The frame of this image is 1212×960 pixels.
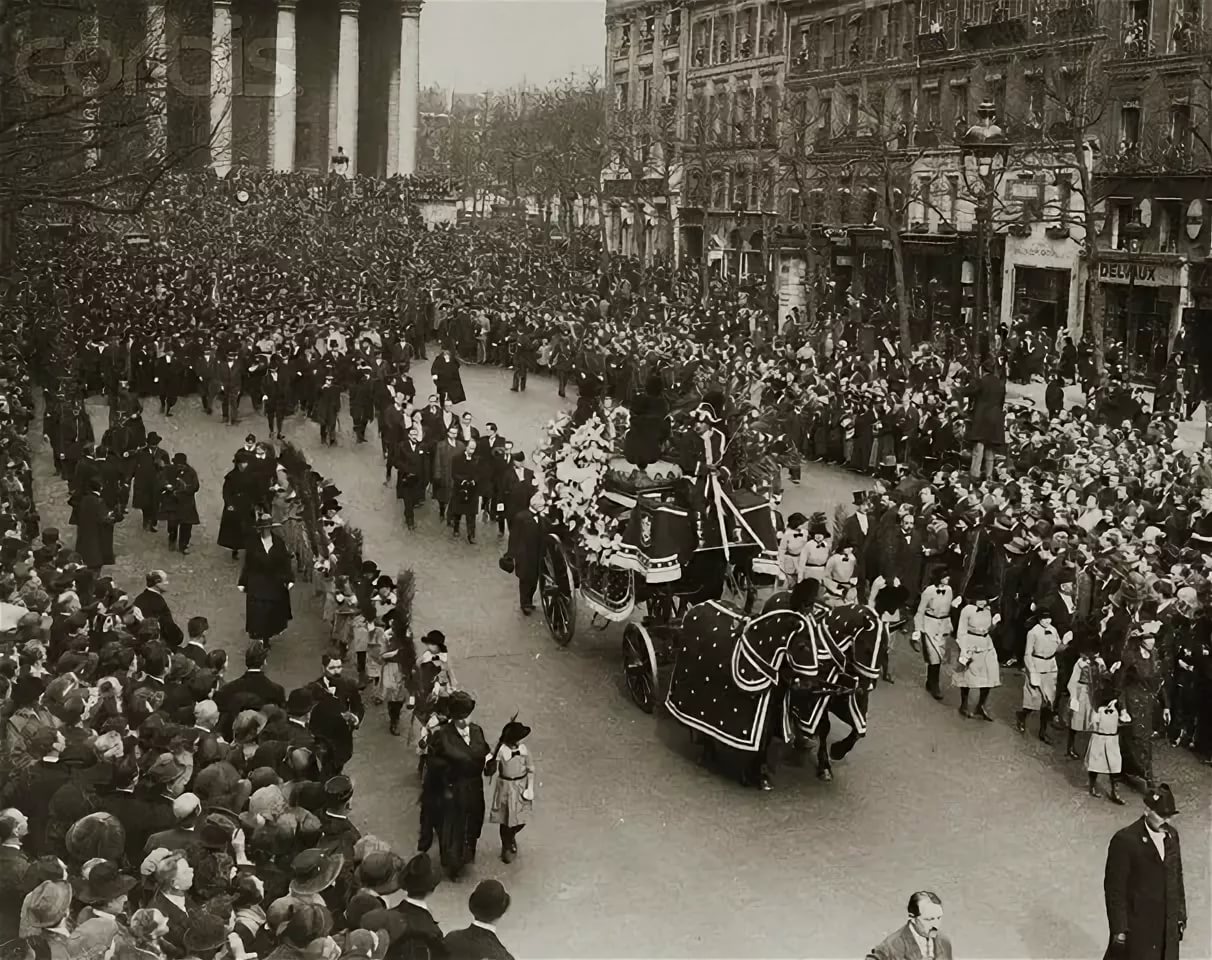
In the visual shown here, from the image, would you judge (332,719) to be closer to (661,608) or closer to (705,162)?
(661,608)

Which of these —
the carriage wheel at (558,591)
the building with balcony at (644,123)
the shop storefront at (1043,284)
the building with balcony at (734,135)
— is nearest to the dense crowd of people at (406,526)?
the carriage wheel at (558,591)

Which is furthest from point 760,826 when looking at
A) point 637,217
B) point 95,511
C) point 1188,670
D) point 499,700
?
point 637,217

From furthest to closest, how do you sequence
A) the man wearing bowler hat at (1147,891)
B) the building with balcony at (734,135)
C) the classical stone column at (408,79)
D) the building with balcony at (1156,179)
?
the classical stone column at (408,79), the building with balcony at (734,135), the building with balcony at (1156,179), the man wearing bowler hat at (1147,891)

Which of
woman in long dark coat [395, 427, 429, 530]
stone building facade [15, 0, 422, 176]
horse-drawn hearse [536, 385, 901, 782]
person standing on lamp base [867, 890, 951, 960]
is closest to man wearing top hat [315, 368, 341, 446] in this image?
woman in long dark coat [395, 427, 429, 530]

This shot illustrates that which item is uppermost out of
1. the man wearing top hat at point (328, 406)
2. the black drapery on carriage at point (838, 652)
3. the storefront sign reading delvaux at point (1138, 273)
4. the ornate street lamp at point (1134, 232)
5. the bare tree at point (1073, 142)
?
the bare tree at point (1073, 142)

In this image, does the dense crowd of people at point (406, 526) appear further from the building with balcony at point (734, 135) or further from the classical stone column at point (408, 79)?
the classical stone column at point (408, 79)

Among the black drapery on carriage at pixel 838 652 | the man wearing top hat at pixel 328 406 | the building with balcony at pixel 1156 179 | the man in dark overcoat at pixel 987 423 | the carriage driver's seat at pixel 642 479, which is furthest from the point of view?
the building with balcony at pixel 1156 179

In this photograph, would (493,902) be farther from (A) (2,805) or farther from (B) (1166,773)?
(B) (1166,773)
